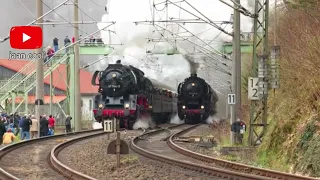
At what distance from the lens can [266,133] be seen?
18.9 m

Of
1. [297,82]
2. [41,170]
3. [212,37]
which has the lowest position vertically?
[41,170]

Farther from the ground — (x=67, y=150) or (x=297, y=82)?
(x=297, y=82)

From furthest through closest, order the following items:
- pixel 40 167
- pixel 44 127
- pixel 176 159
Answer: pixel 44 127 → pixel 176 159 → pixel 40 167

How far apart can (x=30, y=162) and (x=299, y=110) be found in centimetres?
→ 804

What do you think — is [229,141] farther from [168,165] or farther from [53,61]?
[53,61]

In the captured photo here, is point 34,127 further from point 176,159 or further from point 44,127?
point 176,159

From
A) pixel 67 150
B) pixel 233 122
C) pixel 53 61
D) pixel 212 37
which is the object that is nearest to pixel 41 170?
pixel 67 150

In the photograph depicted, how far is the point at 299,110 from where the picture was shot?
1600 centimetres

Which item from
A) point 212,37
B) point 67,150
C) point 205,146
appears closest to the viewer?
point 67,150

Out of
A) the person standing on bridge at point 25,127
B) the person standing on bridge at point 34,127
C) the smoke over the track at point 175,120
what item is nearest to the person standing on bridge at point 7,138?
the person standing on bridge at point 25,127

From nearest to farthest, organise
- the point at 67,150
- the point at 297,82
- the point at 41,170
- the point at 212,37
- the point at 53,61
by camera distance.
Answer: the point at 41,170
the point at 297,82
the point at 67,150
the point at 212,37
the point at 53,61

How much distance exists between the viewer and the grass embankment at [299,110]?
46.0ft

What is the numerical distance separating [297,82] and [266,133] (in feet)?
8.97

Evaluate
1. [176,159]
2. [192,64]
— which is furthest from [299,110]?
[192,64]
